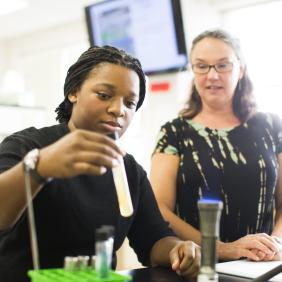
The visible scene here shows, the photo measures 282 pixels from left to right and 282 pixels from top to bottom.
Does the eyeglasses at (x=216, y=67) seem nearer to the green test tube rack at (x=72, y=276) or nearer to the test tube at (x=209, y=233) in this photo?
the test tube at (x=209, y=233)

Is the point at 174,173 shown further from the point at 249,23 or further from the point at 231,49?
the point at 249,23

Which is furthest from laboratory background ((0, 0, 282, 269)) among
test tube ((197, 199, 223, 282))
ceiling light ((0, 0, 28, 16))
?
test tube ((197, 199, 223, 282))

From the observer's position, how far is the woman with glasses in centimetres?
154

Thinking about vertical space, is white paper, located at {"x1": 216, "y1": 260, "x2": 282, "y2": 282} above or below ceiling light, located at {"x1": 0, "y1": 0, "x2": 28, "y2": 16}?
below

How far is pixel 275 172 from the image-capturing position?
1.59 m

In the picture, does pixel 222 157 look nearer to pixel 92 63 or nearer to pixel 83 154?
pixel 92 63

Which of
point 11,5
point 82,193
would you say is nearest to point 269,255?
point 82,193

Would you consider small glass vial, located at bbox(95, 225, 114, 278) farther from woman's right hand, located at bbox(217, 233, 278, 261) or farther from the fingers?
woman's right hand, located at bbox(217, 233, 278, 261)

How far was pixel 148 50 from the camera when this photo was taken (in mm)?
2982

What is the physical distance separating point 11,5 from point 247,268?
11.2ft

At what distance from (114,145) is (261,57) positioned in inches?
96.8

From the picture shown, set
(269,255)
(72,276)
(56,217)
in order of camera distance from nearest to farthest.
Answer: (72,276) < (56,217) < (269,255)

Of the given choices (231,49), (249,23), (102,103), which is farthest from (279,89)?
(102,103)

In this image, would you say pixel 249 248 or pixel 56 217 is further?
pixel 249 248
